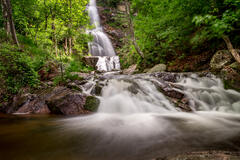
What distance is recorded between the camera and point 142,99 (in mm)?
4180

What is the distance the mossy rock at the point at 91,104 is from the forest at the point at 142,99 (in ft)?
0.10

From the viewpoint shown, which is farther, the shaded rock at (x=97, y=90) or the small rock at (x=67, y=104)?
the shaded rock at (x=97, y=90)

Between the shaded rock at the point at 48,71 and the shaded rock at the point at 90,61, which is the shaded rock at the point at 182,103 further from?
the shaded rock at the point at 90,61

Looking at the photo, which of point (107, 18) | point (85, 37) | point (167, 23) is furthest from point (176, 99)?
point (107, 18)

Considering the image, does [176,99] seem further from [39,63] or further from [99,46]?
[99,46]

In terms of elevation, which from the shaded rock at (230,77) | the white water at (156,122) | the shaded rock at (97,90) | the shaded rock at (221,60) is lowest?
the white water at (156,122)

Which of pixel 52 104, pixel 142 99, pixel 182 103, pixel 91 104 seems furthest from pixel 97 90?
pixel 182 103

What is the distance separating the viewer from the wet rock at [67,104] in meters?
3.74

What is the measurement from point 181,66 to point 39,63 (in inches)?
292

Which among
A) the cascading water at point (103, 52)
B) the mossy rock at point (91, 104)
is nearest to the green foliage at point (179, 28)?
the mossy rock at point (91, 104)

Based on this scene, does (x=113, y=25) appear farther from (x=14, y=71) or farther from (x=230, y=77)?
(x=230, y=77)

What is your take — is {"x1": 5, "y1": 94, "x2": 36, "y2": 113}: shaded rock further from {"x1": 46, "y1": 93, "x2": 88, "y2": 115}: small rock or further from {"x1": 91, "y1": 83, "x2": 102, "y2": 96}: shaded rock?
{"x1": 91, "y1": 83, "x2": 102, "y2": 96}: shaded rock

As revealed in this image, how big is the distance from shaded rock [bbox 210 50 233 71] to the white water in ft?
2.52

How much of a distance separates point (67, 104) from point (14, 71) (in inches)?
107
